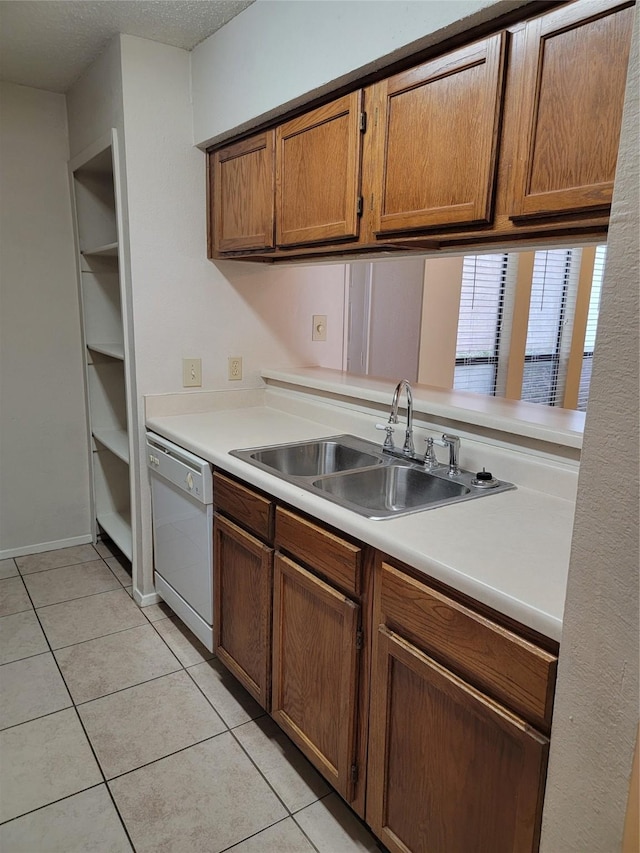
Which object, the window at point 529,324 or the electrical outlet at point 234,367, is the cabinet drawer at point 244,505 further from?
the window at point 529,324

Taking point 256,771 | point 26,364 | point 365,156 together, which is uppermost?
point 365,156

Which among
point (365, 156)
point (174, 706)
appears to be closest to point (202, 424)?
point (174, 706)

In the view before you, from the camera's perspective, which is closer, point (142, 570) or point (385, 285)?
point (142, 570)

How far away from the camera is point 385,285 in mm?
3520

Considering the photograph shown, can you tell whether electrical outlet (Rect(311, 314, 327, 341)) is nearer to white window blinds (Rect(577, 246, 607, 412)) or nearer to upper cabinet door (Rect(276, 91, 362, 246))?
upper cabinet door (Rect(276, 91, 362, 246))

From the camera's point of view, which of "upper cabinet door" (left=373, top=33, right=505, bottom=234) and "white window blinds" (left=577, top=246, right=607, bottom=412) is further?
"white window blinds" (left=577, top=246, right=607, bottom=412)

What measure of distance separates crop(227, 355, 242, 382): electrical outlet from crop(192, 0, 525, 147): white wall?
36.4 inches

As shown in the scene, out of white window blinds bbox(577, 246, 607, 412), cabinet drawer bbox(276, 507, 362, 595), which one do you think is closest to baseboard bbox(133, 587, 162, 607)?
cabinet drawer bbox(276, 507, 362, 595)

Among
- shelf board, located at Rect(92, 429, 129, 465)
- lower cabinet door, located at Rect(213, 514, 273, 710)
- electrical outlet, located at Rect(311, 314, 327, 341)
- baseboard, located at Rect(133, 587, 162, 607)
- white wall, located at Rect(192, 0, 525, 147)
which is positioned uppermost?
white wall, located at Rect(192, 0, 525, 147)

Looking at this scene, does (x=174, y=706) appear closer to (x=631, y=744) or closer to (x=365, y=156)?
(x=631, y=744)

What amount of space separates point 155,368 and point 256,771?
1615 mm

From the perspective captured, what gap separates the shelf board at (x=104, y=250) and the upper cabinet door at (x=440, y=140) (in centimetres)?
146

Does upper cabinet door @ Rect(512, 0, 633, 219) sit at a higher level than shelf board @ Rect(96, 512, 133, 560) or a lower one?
higher

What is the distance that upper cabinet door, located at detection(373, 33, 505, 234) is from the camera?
1393 mm
